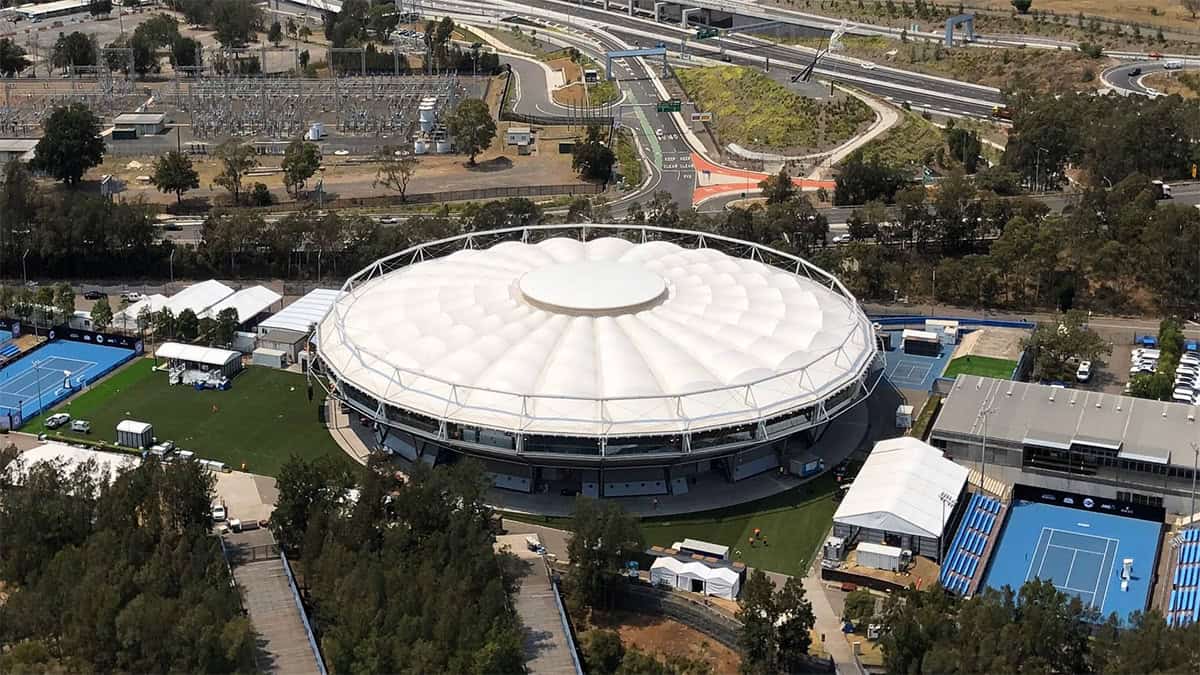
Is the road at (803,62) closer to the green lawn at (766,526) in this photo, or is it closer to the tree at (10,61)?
the tree at (10,61)

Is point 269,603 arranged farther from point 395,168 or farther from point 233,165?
point 233,165

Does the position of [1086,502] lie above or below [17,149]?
below

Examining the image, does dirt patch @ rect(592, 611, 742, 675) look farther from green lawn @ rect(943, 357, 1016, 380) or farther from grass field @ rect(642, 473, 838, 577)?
green lawn @ rect(943, 357, 1016, 380)

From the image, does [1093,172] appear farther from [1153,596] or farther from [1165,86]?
[1153,596]

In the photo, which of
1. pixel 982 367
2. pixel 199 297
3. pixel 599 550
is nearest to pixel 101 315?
pixel 199 297

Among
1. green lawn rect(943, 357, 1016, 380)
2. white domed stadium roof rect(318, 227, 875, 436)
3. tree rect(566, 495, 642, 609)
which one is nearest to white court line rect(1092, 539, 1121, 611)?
white domed stadium roof rect(318, 227, 875, 436)

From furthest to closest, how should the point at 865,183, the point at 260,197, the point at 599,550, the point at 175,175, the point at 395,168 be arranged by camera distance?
1. the point at 395,168
2. the point at 260,197
3. the point at 175,175
4. the point at 865,183
5. the point at 599,550
